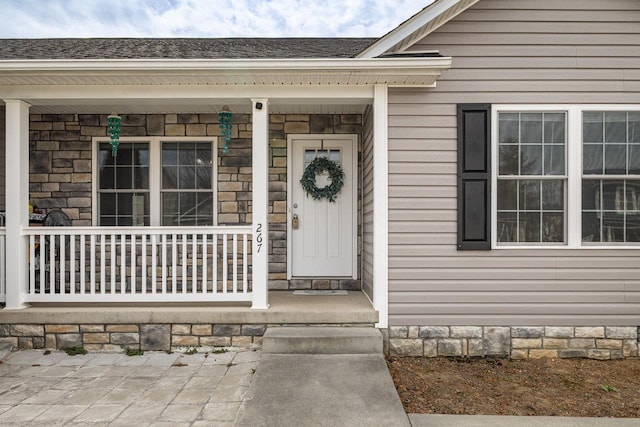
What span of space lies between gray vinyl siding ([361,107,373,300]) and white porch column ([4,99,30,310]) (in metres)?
3.41

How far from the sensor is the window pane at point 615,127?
3877 mm

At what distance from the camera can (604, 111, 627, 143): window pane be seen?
3877mm

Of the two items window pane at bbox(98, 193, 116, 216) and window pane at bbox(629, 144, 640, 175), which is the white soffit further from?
window pane at bbox(629, 144, 640, 175)

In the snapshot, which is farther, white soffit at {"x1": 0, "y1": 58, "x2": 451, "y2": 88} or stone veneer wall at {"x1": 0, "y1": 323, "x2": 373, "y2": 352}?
stone veneer wall at {"x1": 0, "y1": 323, "x2": 373, "y2": 352}

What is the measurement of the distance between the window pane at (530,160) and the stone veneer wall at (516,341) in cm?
147

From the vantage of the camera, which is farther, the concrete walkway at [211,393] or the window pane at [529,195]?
the window pane at [529,195]

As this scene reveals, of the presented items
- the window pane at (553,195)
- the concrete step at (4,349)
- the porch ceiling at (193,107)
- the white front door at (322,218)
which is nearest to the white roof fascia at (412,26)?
the porch ceiling at (193,107)

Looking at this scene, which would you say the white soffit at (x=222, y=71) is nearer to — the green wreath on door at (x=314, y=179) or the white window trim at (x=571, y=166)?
the white window trim at (x=571, y=166)

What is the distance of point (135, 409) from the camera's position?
109 inches

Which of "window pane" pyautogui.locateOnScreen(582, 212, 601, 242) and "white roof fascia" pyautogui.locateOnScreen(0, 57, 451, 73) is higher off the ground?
"white roof fascia" pyautogui.locateOnScreen(0, 57, 451, 73)

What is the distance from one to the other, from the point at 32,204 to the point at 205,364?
3.21m

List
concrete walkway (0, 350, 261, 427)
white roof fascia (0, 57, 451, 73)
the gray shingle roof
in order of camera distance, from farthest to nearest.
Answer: the gray shingle roof
white roof fascia (0, 57, 451, 73)
concrete walkway (0, 350, 261, 427)

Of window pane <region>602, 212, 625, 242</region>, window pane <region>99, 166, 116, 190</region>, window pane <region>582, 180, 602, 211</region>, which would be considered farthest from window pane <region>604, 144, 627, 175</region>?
window pane <region>99, 166, 116, 190</region>

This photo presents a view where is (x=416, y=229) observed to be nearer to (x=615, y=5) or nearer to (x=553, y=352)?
(x=553, y=352)
